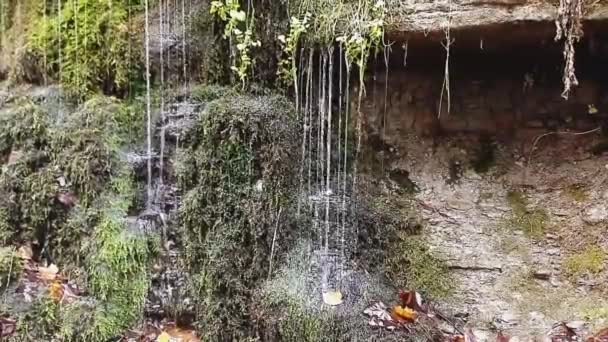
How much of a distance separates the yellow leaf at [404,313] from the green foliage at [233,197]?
2.28 feet

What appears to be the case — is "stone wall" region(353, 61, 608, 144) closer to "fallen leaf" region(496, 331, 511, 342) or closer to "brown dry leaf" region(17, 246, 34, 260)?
"fallen leaf" region(496, 331, 511, 342)

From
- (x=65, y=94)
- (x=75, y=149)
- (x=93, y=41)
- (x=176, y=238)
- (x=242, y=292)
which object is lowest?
(x=242, y=292)

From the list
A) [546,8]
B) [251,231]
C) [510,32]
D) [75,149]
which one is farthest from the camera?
[75,149]

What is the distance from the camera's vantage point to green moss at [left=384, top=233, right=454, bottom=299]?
3.15m

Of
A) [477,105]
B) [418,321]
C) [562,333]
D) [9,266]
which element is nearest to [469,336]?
[418,321]

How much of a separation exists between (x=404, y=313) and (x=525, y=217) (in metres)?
0.99

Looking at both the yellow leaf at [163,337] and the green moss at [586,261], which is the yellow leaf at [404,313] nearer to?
the green moss at [586,261]

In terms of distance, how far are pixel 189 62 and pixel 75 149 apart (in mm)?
868

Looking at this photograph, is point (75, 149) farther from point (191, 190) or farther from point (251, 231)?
point (251, 231)

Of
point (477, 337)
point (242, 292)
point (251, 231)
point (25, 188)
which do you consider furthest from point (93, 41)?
point (477, 337)

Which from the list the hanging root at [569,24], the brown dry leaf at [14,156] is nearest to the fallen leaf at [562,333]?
the hanging root at [569,24]

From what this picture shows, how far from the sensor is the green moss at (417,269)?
3148 mm

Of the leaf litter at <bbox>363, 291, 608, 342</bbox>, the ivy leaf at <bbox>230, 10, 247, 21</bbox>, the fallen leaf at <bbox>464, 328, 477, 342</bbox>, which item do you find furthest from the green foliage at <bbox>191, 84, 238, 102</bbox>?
the fallen leaf at <bbox>464, 328, 477, 342</bbox>

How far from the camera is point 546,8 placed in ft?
8.12
